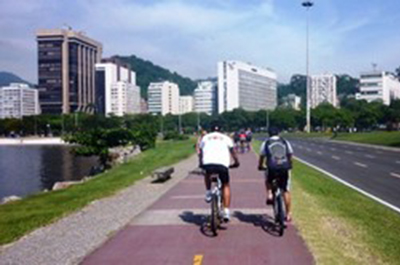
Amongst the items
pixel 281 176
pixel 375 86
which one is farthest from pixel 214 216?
pixel 375 86

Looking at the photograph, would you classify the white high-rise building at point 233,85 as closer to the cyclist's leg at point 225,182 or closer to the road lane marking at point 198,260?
the cyclist's leg at point 225,182

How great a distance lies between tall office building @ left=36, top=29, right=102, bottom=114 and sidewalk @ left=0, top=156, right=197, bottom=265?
166m

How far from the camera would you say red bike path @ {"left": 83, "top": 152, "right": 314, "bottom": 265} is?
24.8 feet

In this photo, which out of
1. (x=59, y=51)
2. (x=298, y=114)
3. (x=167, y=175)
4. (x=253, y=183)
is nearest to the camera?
(x=253, y=183)

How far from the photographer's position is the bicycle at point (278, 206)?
915cm

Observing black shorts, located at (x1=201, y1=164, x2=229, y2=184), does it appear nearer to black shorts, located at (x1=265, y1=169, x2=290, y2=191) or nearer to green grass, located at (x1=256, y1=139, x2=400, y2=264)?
black shorts, located at (x1=265, y1=169, x2=290, y2=191)

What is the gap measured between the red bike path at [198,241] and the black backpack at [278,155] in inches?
41.6

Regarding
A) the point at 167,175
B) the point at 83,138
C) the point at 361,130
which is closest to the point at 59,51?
the point at 361,130

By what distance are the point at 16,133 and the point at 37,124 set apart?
6.51m

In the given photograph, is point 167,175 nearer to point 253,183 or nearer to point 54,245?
point 253,183

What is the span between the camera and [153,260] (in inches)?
296

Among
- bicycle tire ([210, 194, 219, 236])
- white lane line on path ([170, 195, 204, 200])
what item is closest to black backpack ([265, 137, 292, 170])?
bicycle tire ([210, 194, 219, 236])

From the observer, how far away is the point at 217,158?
9.48 metres

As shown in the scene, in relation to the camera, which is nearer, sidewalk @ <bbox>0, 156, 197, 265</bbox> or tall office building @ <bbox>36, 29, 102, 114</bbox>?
sidewalk @ <bbox>0, 156, 197, 265</bbox>
